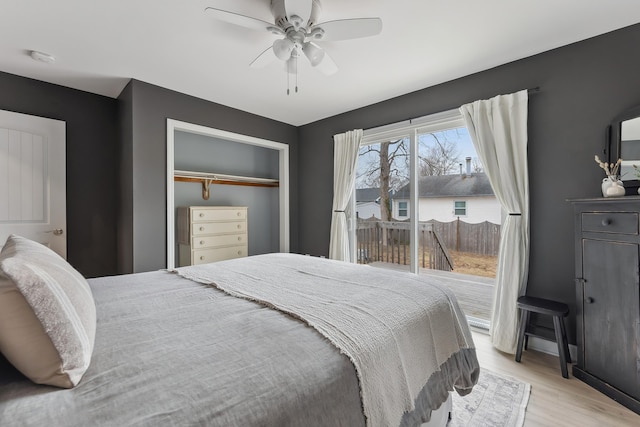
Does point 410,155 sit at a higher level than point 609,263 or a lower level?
higher

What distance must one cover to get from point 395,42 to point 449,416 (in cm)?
261

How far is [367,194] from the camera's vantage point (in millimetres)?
3887

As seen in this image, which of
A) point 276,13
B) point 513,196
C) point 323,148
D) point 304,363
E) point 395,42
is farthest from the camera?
point 323,148

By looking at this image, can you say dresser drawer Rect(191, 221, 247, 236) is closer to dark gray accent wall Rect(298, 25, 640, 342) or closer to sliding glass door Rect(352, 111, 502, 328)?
sliding glass door Rect(352, 111, 502, 328)

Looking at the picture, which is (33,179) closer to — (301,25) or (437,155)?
(301,25)

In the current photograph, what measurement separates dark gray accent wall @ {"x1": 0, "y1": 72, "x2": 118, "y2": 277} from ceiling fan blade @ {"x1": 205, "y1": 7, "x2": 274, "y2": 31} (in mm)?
2400

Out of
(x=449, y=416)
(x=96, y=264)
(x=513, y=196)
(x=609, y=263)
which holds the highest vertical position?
(x=513, y=196)

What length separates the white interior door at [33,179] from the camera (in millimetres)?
2582

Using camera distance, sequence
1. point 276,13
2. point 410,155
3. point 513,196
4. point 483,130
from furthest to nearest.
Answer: point 410,155 < point 483,130 < point 513,196 < point 276,13

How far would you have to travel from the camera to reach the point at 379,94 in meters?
3.32

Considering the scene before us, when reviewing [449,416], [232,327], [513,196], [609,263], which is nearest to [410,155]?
[513,196]

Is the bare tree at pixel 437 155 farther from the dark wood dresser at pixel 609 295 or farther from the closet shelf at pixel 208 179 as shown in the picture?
the closet shelf at pixel 208 179

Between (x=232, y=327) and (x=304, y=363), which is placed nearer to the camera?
(x=304, y=363)

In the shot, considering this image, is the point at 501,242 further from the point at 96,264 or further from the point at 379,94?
the point at 96,264
